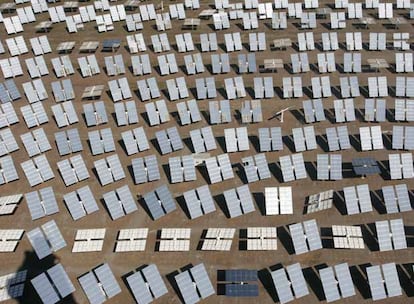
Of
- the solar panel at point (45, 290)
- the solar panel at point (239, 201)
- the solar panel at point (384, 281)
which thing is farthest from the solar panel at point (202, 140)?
the solar panel at point (384, 281)

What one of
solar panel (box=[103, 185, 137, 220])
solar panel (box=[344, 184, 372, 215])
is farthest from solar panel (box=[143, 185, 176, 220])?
solar panel (box=[344, 184, 372, 215])

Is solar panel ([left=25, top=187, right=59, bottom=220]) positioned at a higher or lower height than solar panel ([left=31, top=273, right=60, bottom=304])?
higher

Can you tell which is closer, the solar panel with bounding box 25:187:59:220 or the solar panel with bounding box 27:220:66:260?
Answer: the solar panel with bounding box 27:220:66:260

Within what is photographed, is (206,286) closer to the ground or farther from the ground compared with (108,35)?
closer to the ground

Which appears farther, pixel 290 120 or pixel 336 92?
pixel 336 92

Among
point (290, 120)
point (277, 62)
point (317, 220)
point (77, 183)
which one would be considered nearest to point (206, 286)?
point (317, 220)

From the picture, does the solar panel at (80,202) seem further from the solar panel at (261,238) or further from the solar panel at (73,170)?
the solar panel at (261,238)

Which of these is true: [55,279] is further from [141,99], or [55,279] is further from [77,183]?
[141,99]

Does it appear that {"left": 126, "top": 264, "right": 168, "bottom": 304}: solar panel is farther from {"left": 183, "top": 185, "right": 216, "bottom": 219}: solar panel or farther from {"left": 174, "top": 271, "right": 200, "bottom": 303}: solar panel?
{"left": 183, "top": 185, "right": 216, "bottom": 219}: solar panel

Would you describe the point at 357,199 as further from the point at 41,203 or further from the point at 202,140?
the point at 41,203

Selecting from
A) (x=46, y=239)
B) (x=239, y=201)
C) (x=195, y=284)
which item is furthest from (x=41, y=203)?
(x=239, y=201)

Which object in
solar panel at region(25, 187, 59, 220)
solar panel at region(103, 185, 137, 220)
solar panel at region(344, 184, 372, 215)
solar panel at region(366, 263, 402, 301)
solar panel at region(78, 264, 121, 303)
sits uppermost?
solar panel at region(25, 187, 59, 220)
